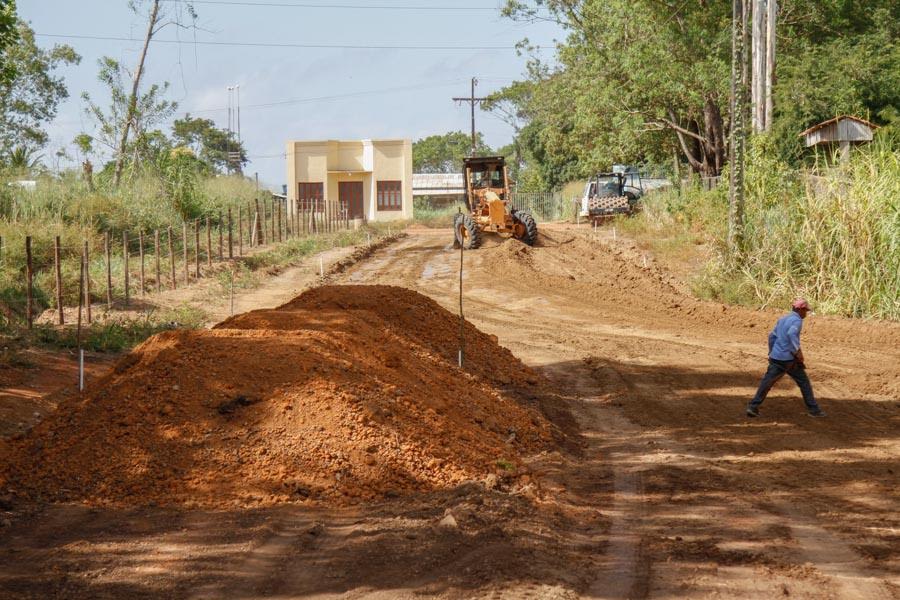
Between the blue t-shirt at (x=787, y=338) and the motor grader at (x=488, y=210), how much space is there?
20.0 metres

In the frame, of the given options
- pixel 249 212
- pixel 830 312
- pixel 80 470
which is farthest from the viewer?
pixel 249 212

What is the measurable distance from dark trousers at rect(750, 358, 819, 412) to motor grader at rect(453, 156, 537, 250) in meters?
20.1

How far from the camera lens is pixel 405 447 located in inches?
348

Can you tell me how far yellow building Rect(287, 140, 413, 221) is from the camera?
226 ft

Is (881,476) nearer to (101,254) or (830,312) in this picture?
(830,312)

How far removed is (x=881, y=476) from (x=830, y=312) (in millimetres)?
10991

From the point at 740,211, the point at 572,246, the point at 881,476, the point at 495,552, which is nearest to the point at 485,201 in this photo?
the point at 572,246

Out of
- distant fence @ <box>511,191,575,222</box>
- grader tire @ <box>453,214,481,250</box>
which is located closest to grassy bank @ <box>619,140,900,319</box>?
grader tire @ <box>453,214,481,250</box>

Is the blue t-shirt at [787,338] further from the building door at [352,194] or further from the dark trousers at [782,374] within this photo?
the building door at [352,194]

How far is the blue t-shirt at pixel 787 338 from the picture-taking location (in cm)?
1229

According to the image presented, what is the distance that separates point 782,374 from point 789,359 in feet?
0.69

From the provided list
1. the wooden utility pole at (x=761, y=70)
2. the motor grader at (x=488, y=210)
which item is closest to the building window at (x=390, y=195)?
the motor grader at (x=488, y=210)

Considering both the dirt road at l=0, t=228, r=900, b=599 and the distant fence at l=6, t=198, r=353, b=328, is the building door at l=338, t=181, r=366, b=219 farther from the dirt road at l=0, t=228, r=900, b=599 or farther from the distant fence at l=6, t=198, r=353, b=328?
the dirt road at l=0, t=228, r=900, b=599

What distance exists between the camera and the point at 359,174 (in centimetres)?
6975
